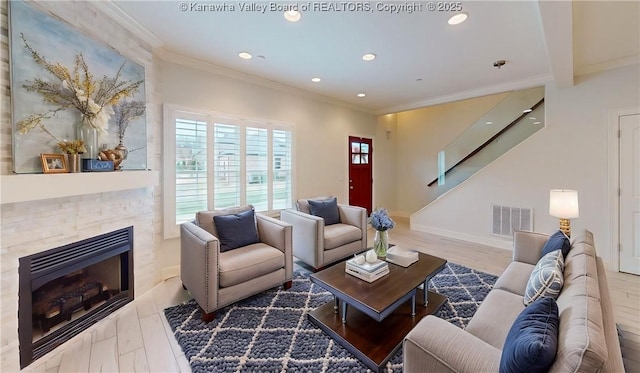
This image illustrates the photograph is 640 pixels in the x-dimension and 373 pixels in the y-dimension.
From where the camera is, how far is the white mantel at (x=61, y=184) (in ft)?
5.19

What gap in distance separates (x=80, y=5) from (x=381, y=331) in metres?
3.54

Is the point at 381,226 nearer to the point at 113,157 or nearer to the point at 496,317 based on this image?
the point at 496,317

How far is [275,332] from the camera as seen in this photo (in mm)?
2084

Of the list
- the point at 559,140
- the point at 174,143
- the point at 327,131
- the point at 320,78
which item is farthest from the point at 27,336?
the point at 559,140

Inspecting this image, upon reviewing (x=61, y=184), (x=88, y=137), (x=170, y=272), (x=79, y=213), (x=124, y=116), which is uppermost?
(x=124, y=116)

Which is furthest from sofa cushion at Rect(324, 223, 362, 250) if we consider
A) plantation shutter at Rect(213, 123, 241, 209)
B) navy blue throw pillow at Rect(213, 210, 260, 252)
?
plantation shutter at Rect(213, 123, 241, 209)

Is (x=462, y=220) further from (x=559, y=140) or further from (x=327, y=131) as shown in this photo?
(x=327, y=131)

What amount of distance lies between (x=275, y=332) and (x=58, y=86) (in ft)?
8.23

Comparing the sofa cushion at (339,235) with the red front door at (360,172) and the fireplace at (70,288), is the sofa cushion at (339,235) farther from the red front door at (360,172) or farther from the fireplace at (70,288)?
the fireplace at (70,288)

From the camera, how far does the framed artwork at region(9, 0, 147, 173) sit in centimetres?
170

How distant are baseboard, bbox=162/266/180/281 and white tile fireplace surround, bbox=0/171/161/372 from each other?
157 mm

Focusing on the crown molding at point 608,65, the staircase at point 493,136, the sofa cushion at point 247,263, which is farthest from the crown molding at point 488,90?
the sofa cushion at point 247,263

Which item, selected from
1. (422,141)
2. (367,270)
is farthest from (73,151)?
(422,141)

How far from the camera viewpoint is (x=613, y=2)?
2076mm
